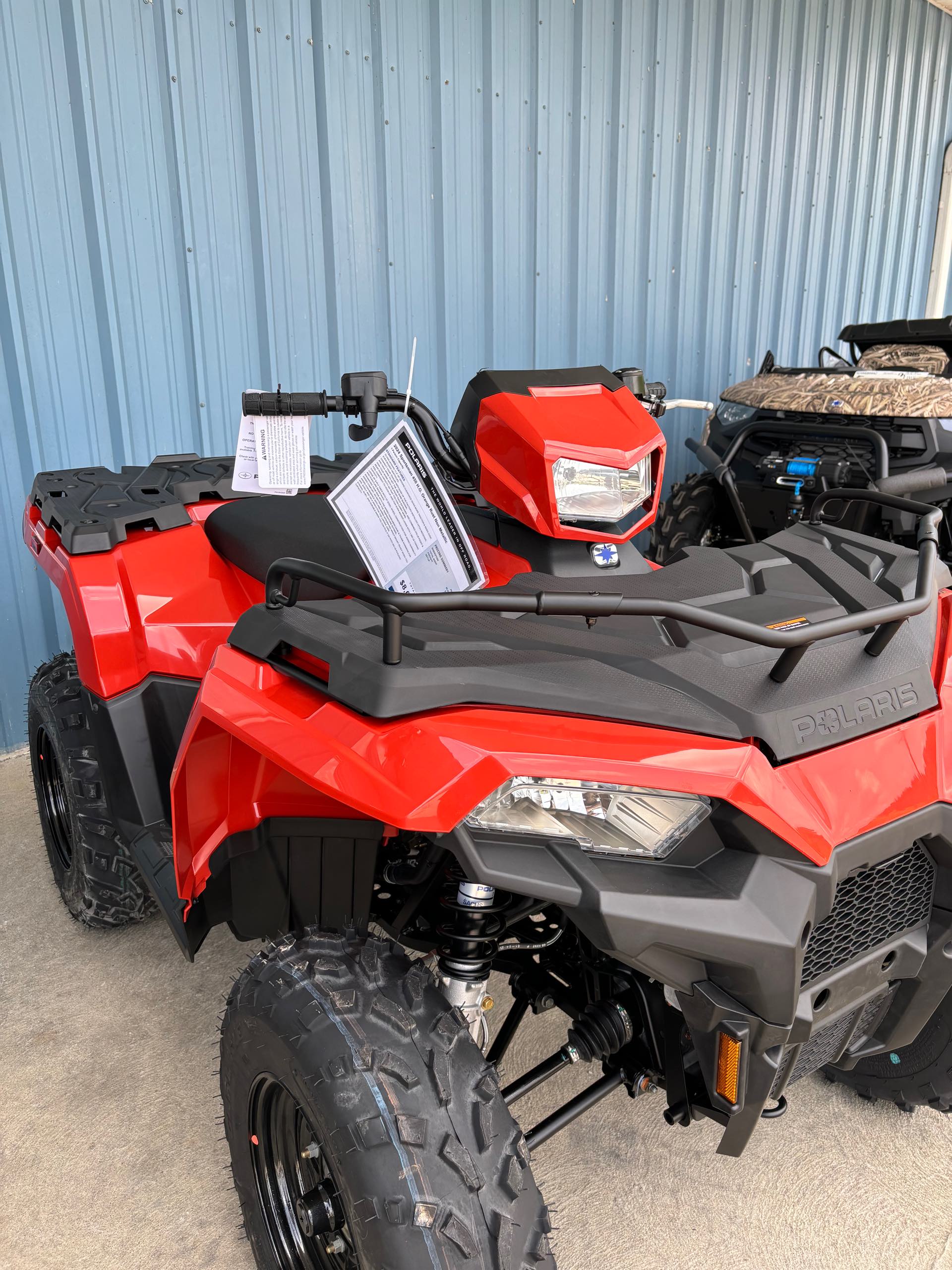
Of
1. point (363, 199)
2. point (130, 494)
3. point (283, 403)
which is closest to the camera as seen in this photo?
point (283, 403)

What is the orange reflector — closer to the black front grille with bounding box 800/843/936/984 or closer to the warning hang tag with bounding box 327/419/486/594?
the black front grille with bounding box 800/843/936/984

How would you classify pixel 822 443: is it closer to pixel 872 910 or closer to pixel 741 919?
pixel 872 910

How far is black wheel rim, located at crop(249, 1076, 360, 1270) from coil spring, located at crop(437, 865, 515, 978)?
0.28 meters

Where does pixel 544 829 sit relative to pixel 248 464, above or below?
below

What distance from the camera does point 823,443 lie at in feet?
12.1

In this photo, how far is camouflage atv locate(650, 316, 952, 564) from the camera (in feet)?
11.4

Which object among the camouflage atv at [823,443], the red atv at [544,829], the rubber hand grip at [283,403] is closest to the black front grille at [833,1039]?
the red atv at [544,829]

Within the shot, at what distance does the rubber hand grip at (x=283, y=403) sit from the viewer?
1440 mm

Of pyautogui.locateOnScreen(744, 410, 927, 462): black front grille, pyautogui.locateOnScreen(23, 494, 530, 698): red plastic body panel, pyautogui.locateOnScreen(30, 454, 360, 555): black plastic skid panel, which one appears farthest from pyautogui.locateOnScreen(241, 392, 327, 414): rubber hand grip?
pyautogui.locateOnScreen(744, 410, 927, 462): black front grille

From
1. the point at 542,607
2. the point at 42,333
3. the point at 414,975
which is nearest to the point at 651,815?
the point at 542,607

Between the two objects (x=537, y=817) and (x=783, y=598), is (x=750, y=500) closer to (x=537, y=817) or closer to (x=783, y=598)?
(x=783, y=598)

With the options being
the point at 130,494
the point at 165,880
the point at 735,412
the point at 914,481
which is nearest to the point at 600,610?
the point at 165,880

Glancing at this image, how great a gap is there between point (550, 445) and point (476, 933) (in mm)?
649

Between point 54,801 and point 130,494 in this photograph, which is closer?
point 130,494
